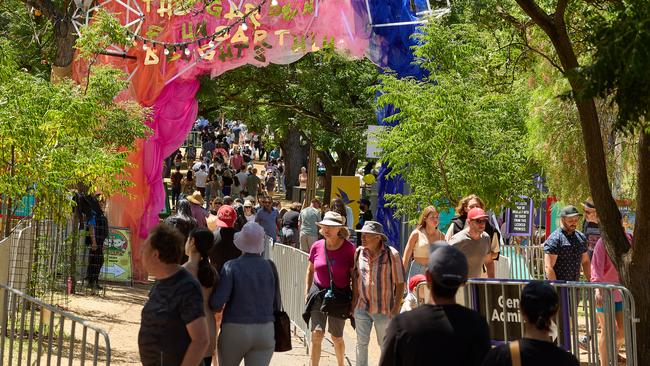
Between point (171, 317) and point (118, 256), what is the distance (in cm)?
1429

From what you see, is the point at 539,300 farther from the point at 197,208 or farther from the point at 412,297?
the point at 197,208

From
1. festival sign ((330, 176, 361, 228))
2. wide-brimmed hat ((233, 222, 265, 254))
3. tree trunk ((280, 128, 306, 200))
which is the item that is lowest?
wide-brimmed hat ((233, 222, 265, 254))

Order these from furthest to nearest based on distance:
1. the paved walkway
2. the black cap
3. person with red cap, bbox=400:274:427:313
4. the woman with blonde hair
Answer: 1. the paved walkway
2. the woman with blonde hair
3. person with red cap, bbox=400:274:427:313
4. the black cap

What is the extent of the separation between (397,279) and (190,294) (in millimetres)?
4445

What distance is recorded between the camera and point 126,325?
A: 15.4 meters

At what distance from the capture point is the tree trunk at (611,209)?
920cm

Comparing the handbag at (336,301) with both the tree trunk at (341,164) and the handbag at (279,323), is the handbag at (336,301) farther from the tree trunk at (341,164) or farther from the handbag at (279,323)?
the tree trunk at (341,164)

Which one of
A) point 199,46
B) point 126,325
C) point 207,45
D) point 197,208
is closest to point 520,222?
point 207,45

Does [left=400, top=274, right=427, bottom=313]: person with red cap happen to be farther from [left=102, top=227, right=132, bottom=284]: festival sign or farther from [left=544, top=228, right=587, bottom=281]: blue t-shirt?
[left=102, top=227, right=132, bottom=284]: festival sign

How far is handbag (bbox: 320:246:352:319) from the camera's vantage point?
10594 millimetres

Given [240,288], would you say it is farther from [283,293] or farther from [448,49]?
[448,49]

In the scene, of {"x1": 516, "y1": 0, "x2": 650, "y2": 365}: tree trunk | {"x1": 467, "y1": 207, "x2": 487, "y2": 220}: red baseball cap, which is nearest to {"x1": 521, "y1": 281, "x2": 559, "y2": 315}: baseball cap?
{"x1": 516, "y1": 0, "x2": 650, "y2": 365}: tree trunk

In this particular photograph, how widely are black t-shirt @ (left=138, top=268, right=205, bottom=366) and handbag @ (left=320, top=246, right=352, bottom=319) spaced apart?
444cm

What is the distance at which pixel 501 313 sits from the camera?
9.13 metres
